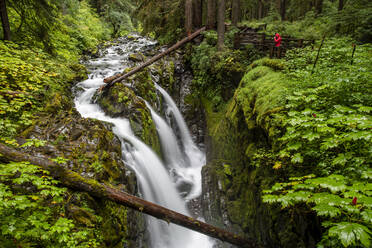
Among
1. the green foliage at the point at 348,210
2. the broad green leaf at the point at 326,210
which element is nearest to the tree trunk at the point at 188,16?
the green foliage at the point at 348,210

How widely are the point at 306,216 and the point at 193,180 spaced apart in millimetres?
7130

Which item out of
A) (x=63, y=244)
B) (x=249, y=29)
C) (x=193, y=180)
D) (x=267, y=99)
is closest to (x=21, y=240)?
(x=63, y=244)

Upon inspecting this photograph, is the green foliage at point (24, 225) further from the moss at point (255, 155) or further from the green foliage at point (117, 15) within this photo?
the green foliage at point (117, 15)

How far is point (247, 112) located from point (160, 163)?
4.53 meters

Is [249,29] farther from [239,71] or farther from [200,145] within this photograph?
[200,145]

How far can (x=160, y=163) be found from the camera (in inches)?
367

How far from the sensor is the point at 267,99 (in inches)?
237

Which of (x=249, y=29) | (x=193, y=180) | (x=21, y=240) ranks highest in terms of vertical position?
(x=249, y=29)

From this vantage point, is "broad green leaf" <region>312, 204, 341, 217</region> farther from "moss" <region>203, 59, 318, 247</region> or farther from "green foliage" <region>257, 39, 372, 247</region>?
"moss" <region>203, 59, 318, 247</region>

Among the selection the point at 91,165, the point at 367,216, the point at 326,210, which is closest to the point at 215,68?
the point at 91,165

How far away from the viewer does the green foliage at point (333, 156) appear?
1958mm

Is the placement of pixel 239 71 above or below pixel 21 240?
above

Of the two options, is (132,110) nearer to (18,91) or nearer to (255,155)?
(18,91)

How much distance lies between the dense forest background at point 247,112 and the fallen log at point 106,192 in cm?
18
